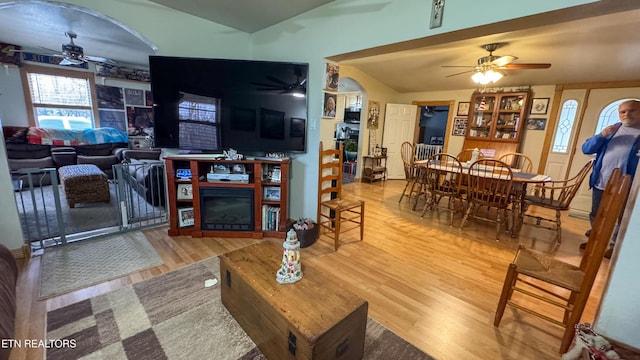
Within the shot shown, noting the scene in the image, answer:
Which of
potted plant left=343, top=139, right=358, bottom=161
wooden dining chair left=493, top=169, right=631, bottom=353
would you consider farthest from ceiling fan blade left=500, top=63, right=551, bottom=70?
potted plant left=343, top=139, right=358, bottom=161

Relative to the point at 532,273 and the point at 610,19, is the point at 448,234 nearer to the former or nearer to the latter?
the point at 532,273

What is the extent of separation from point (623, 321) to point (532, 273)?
389 millimetres

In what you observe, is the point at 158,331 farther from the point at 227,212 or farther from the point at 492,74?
the point at 492,74

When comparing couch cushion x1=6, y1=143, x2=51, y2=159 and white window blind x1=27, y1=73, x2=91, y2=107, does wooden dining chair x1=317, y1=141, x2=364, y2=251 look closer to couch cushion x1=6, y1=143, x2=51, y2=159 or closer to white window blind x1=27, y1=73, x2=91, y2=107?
couch cushion x1=6, y1=143, x2=51, y2=159

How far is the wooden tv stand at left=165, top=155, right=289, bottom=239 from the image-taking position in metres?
2.64

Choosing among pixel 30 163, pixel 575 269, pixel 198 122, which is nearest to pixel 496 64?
pixel 575 269

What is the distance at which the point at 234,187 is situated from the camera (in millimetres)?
2674

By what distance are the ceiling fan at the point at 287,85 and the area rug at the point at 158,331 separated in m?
1.97

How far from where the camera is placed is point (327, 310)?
1153 millimetres

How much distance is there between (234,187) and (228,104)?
2.87 ft

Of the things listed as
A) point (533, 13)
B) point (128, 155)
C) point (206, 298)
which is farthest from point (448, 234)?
point (128, 155)

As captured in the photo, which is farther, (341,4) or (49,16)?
(49,16)

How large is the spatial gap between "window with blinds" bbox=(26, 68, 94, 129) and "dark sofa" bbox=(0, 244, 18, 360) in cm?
508

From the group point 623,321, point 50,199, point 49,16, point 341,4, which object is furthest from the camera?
point 50,199
